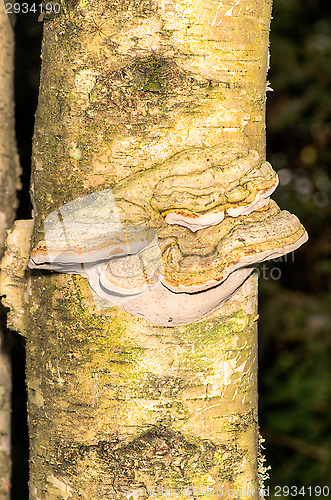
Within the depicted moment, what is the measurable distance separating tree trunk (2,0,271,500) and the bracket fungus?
52 millimetres

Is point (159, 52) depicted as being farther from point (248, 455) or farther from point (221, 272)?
point (248, 455)

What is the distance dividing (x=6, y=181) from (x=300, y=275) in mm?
3323

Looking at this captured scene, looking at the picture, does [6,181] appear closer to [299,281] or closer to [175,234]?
[175,234]

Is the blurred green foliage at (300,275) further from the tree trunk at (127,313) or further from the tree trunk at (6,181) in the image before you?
the tree trunk at (127,313)

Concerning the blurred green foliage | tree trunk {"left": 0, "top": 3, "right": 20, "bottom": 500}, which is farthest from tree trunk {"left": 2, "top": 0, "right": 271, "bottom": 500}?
the blurred green foliage

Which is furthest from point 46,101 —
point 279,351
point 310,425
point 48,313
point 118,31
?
point 279,351

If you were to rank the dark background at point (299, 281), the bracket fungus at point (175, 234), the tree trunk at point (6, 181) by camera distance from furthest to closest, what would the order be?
the dark background at point (299, 281), the tree trunk at point (6, 181), the bracket fungus at point (175, 234)

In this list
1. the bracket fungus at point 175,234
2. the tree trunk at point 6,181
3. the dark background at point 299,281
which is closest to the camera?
the bracket fungus at point 175,234

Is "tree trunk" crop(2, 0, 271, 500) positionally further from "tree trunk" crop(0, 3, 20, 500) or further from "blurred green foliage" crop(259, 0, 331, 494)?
"blurred green foliage" crop(259, 0, 331, 494)

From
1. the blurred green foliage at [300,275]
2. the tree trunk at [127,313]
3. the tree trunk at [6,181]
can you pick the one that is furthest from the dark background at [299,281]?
the tree trunk at [127,313]

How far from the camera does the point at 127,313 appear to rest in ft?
3.31

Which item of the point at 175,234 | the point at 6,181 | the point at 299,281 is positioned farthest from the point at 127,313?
the point at 299,281

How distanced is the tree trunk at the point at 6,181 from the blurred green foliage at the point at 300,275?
7.46 ft

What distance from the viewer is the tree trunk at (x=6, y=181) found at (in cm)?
166
